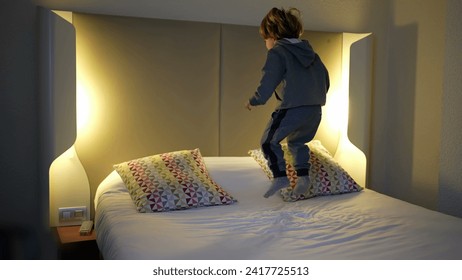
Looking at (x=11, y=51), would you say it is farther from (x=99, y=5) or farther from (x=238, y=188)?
(x=238, y=188)

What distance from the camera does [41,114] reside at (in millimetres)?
2113

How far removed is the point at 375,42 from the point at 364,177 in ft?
2.98

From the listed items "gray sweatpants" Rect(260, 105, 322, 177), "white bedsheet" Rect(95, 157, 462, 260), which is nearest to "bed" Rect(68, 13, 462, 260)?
"white bedsheet" Rect(95, 157, 462, 260)

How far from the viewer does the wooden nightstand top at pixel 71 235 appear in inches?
77.3

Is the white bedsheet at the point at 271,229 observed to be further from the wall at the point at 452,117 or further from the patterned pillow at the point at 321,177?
the wall at the point at 452,117

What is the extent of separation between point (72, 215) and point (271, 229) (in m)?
1.12

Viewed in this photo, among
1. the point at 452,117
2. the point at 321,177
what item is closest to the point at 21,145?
the point at 321,177

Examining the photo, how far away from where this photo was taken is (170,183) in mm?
1975

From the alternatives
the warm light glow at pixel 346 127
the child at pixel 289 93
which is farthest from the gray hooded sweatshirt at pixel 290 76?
the warm light glow at pixel 346 127

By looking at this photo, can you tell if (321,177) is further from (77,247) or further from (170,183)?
(77,247)

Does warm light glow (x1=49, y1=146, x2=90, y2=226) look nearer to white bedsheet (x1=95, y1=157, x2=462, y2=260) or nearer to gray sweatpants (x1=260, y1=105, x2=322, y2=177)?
white bedsheet (x1=95, y1=157, x2=462, y2=260)

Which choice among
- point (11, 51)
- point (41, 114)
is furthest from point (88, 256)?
point (11, 51)

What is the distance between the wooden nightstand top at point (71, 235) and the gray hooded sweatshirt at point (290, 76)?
1.00 metres
